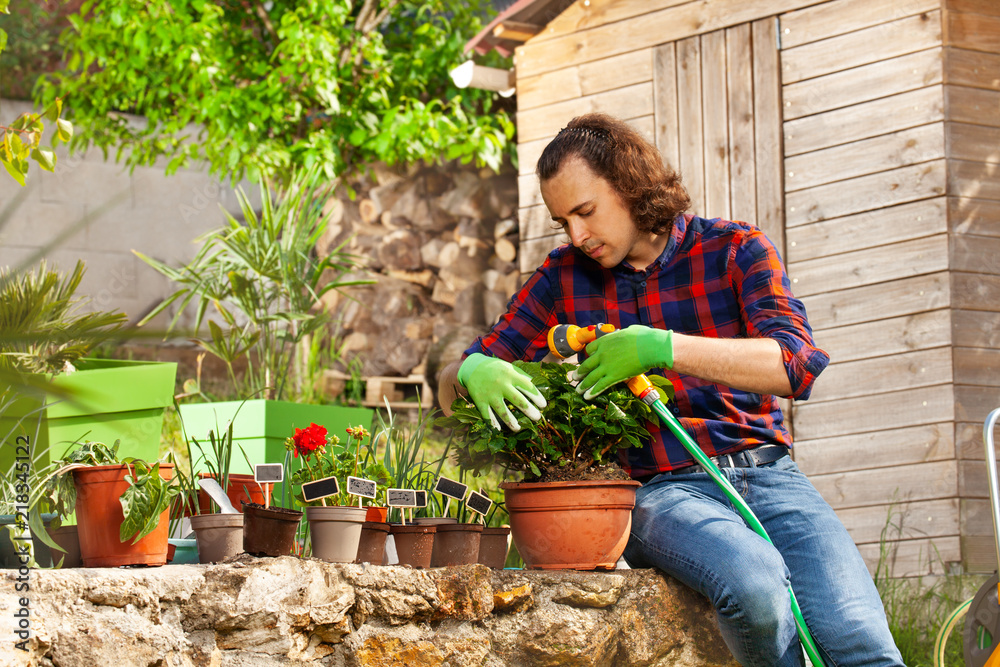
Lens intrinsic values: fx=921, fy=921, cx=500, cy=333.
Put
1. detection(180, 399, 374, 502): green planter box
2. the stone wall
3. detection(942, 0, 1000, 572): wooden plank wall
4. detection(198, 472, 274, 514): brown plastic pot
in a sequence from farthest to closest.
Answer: detection(942, 0, 1000, 572): wooden plank wall
detection(180, 399, 374, 502): green planter box
detection(198, 472, 274, 514): brown plastic pot
the stone wall

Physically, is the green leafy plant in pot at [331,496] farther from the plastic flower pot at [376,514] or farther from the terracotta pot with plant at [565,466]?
the terracotta pot with plant at [565,466]

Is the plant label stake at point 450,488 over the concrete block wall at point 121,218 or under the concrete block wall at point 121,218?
under

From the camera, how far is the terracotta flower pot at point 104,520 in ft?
4.74

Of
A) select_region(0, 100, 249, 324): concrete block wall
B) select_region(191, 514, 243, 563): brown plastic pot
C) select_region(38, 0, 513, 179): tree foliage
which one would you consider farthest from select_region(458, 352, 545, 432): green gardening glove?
select_region(0, 100, 249, 324): concrete block wall

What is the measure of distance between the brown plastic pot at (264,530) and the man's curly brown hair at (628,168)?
0.83m

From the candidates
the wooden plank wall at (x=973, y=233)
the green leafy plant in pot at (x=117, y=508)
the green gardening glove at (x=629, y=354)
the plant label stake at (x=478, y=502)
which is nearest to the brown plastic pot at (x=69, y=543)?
the green leafy plant in pot at (x=117, y=508)

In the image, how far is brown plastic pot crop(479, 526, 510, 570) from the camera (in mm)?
1843

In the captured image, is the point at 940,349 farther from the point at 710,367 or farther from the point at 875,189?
the point at 710,367

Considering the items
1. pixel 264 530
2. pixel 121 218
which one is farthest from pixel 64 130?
pixel 121 218

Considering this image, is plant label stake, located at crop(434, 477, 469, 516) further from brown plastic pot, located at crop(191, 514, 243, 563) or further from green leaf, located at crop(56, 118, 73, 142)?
green leaf, located at crop(56, 118, 73, 142)

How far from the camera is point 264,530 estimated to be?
1539mm

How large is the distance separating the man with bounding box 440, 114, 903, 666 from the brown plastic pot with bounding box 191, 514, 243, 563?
489 mm

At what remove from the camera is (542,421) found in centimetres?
172

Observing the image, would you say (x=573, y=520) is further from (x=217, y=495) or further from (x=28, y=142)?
(x=28, y=142)
